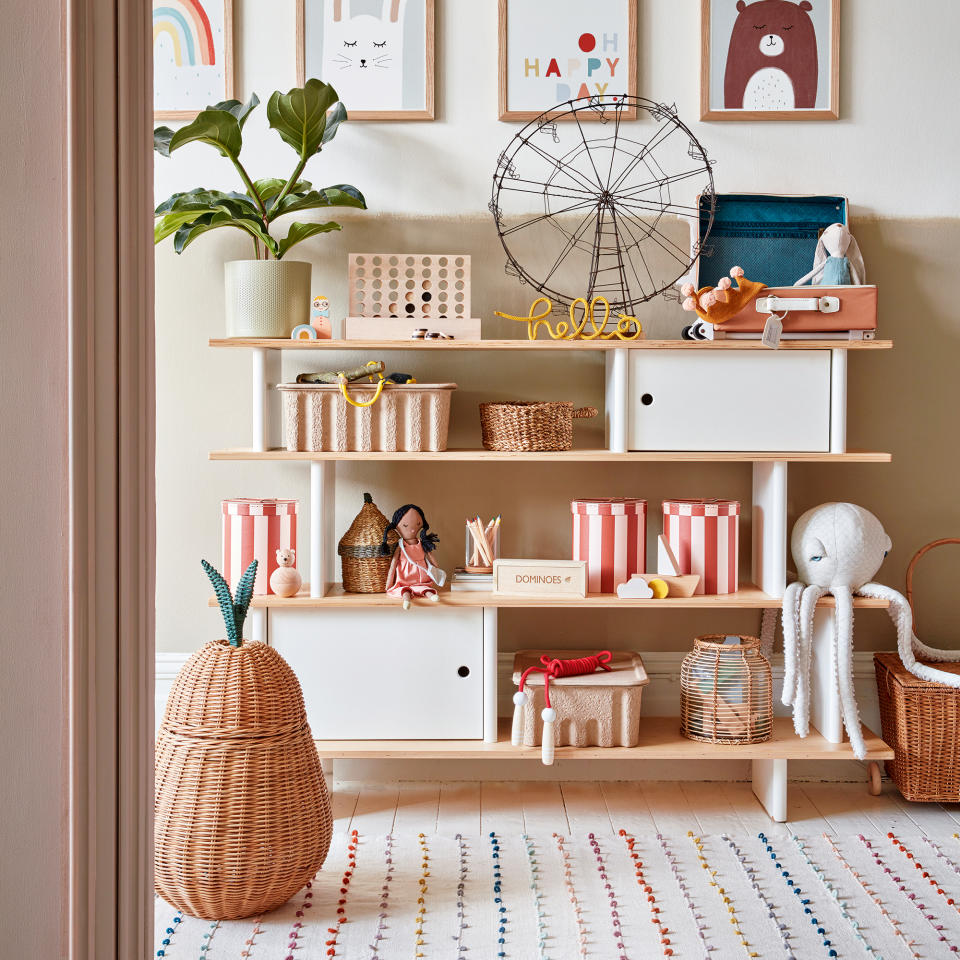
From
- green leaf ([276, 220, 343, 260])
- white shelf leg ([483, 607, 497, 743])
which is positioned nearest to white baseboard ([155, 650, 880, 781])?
white shelf leg ([483, 607, 497, 743])

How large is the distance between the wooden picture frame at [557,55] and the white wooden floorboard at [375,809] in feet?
5.94

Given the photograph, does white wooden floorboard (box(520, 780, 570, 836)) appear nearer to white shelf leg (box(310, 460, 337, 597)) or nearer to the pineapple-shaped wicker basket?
the pineapple-shaped wicker basket

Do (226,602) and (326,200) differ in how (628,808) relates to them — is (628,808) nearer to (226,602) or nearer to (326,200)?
(226,602)

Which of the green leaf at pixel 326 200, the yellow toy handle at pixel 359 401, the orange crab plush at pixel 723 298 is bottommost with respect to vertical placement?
the yellow toy handle at pixel 359 401

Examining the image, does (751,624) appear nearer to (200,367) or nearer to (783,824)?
(783,824)

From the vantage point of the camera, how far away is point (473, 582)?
253 cm

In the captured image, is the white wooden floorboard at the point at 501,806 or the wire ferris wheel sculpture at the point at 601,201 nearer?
the white wooden floorboard at the point at 501,806

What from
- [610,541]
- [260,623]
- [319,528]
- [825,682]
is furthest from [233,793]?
[825,682]

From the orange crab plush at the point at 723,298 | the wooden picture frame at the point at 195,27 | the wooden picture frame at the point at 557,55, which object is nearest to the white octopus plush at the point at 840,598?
the orange crab plush at the point at 723,298

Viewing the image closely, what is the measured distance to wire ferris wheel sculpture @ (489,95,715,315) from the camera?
2654mm

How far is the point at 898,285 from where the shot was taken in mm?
2678

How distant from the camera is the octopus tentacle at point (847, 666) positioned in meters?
2.38

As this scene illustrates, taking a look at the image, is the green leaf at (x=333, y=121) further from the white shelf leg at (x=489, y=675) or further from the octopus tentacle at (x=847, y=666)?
the octopus tentacle at (x=847, y=666)

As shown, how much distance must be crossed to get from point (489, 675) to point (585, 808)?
446mm
